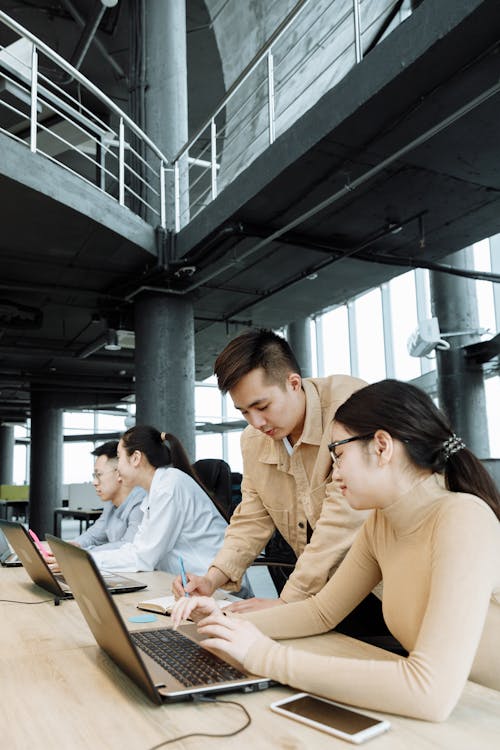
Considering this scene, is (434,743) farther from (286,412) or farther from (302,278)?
(302,278)

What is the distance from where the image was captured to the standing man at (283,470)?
170cm

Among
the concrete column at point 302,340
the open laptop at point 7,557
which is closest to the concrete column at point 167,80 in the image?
the open laptop at point 7,557

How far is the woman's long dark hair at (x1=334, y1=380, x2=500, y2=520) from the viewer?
4.05 ft

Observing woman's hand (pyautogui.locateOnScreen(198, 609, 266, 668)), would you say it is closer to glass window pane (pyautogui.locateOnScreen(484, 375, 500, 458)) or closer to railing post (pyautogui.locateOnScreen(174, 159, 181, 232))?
railing post (pyautogui.locateOnScreen(174, 159, 181, 232))

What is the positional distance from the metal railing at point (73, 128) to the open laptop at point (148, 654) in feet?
12.9

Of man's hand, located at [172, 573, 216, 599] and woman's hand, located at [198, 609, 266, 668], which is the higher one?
woman's hand, located at [198, 609, 266, 668]

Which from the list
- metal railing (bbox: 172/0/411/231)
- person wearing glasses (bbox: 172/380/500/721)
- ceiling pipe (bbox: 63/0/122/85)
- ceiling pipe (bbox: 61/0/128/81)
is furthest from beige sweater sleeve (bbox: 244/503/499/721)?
ceiling pipe (bbox: 61/0/128/81)

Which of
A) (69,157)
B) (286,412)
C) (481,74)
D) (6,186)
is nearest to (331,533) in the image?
(286,412)

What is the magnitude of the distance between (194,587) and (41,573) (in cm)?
50

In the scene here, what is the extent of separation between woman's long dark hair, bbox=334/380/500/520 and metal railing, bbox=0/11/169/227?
12.7 feet

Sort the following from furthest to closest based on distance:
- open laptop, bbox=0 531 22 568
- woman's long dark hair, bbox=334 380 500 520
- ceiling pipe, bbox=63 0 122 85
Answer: ceiling pipe, bbox=63 0 122 85 < open laptop, bbox=0 531 22 568 < woman's long dark hair, bbox=334 380 500 520

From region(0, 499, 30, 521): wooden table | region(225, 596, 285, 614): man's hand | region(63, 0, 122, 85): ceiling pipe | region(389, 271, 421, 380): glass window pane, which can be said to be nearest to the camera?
region(225, 596, 285, 614): man's hand

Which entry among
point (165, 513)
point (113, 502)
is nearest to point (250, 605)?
point (165, 513)

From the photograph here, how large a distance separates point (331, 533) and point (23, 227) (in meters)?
4.41
